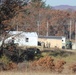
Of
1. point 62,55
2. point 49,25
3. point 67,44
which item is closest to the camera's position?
point 62,55

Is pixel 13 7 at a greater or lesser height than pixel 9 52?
greater

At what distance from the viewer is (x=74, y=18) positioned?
13325 centimetres

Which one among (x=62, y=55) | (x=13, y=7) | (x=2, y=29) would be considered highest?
(x=13, y=7)

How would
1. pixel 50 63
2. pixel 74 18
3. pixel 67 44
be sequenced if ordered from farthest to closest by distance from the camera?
pixel 74 18 < pixel 67 44 < pixel 50 63

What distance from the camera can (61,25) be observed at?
408 feet

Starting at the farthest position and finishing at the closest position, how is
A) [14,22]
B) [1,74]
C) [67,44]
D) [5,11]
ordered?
[67,44], [14,22], [5,11], [1,74]

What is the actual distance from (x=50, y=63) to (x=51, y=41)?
6634 centimetres

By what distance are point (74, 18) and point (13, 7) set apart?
91.5 metres

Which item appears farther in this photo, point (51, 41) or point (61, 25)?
point (61, 25)

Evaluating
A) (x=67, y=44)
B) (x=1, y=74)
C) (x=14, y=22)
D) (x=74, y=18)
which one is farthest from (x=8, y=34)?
(x=74, y=18)

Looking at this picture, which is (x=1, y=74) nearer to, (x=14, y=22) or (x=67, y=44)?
(x=14, y=22)

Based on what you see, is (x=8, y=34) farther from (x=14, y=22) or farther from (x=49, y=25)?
(x=49, y=25)

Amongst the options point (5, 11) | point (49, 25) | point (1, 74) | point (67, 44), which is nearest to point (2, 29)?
point (5, 11)

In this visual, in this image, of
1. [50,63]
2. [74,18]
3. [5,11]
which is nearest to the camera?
[50,63]
